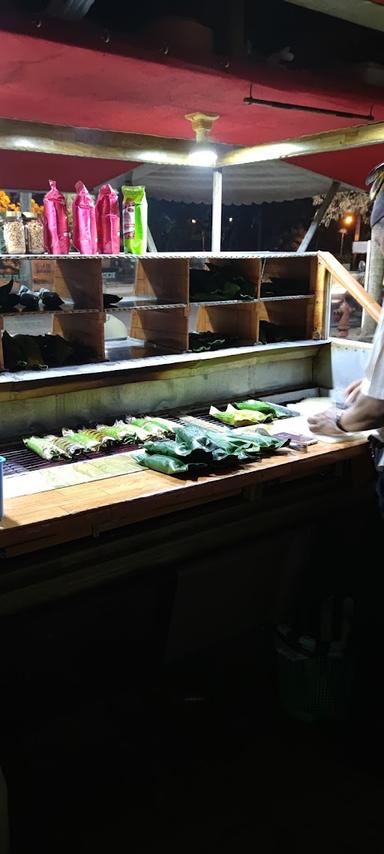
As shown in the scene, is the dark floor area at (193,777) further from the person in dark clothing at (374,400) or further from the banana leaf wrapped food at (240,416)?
the banana leaf wrapped food at (240,416)

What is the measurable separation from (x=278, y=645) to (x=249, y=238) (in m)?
7.87

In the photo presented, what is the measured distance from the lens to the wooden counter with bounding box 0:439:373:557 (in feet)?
7.90

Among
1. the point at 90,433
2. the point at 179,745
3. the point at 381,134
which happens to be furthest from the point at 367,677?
the point at 381,134

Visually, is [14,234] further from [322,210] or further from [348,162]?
[322,210]

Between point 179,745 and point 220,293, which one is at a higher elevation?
point 220,293

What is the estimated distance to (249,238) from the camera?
32.8ft

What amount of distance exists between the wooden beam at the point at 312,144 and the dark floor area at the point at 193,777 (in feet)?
10.3

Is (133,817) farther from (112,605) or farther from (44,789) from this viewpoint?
(112,605)

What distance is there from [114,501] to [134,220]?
164 centimetres

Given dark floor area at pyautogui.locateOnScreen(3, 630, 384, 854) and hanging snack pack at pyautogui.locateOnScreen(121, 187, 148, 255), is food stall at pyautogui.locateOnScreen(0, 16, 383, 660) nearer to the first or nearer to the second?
hanging snack pack at pyautogui.locateOnScreen(121, 187, 148, 255)

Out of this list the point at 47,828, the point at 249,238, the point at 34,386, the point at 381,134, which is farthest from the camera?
the point at 249,238

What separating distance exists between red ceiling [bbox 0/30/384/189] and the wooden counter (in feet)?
5.66

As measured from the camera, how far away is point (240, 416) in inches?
146

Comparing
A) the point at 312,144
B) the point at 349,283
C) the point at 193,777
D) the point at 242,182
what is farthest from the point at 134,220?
the point at 242,182
